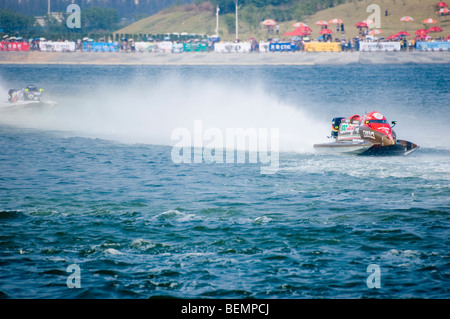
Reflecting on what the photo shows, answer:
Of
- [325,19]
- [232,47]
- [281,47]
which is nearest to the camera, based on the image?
[281,47]

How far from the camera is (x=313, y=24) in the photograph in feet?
444

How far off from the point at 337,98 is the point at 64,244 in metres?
48.0

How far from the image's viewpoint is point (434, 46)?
10706 cm

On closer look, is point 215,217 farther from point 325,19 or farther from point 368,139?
point 325,19

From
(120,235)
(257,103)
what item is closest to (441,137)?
(257,103)

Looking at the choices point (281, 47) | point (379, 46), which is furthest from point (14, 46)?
point (379, 46)

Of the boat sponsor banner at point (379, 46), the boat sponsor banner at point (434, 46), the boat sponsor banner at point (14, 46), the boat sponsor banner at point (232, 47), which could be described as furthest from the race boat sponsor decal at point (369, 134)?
the boat sponsor banner at point (14, 46)

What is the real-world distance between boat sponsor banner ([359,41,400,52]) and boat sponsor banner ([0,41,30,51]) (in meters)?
67.1

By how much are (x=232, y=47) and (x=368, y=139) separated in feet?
303

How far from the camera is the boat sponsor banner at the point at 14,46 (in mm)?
126000

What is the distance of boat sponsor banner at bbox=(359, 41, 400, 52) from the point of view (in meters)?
108

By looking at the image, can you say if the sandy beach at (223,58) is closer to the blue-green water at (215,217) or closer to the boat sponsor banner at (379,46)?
the boat sponsor banner at (379,46)

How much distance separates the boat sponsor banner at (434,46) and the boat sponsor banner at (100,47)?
58.3m
